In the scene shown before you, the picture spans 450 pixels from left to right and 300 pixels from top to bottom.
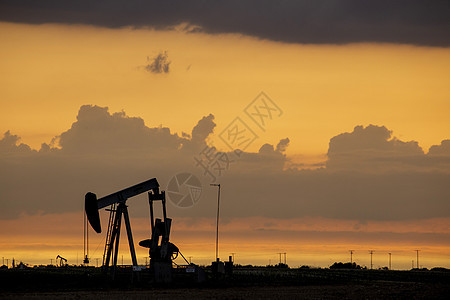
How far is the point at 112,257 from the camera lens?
6331 cm

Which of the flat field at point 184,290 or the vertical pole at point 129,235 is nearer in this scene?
the flat field at point 184,290

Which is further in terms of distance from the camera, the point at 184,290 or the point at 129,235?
the point at 129,235

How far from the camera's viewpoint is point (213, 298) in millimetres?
46031

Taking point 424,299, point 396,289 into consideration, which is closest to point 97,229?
point 396,289

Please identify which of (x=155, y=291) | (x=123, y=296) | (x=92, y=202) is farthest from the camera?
(x=92, y=202)

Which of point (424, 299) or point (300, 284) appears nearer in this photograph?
point (424, 299)

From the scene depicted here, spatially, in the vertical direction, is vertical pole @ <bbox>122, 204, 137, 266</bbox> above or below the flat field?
above

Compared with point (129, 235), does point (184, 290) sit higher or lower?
lower

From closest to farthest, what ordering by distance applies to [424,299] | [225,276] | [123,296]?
1. [424,299]
2. [123,296]
3. [225,276]

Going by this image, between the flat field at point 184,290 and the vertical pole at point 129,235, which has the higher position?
the vertical pole at point 129,235

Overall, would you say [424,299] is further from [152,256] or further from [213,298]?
[152,256]

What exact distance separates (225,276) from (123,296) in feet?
78.0

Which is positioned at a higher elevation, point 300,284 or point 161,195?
point 161,195

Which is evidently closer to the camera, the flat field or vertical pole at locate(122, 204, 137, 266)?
the flat field
